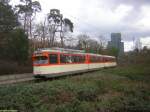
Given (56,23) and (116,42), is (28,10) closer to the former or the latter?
(56,23)

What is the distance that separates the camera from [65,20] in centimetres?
5847

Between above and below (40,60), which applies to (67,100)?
below

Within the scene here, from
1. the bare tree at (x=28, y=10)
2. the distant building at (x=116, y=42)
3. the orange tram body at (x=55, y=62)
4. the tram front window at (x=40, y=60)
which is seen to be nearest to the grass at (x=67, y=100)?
the orange tram body at (x=55, y=62)

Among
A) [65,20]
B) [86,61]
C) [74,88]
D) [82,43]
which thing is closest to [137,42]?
[82,43]

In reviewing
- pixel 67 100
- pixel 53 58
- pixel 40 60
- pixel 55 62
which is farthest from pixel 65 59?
pixel 67 100

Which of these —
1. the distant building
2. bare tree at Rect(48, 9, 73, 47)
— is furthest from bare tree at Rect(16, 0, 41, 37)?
the distant building

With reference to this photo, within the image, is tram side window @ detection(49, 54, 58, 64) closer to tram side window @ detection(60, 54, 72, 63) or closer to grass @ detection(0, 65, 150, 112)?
tram side window @ detection(60, 54, 72, 63)

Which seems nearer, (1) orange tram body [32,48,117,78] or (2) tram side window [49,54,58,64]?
(1) orange tram body [32,48,117,78]

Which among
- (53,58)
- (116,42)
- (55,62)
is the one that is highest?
(116,42)

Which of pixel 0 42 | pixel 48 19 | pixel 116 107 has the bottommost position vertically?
pixel 116 107

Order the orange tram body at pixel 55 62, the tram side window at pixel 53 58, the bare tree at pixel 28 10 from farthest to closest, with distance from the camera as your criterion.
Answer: the bare tree at pixel 28 10 → the tram side window at pixel 53 58 → the orange tram body at pixel 55 62

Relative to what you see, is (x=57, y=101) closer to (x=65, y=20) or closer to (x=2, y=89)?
(x=2, y=89)

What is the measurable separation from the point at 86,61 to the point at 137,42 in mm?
58147

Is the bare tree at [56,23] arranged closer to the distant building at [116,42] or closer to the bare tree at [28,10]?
the bare tree at [28,10]
